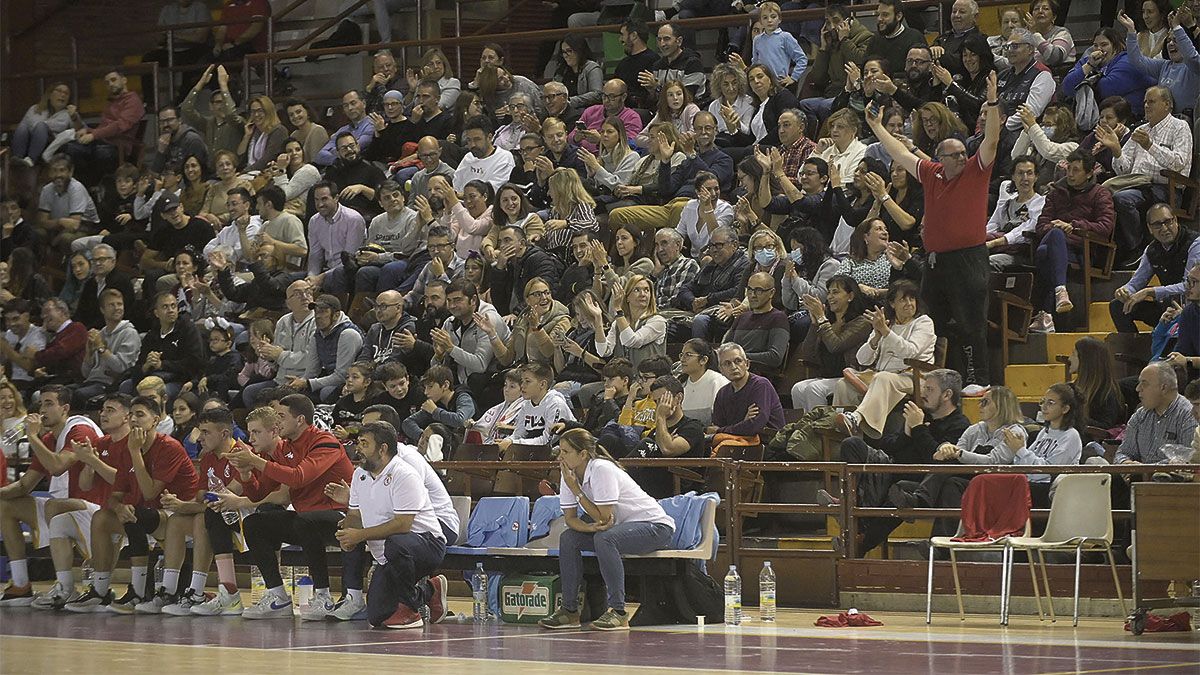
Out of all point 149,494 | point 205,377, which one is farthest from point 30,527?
point 205,377

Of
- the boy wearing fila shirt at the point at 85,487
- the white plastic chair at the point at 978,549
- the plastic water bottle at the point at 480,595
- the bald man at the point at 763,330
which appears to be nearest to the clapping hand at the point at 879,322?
the bald man at the point at 763,330

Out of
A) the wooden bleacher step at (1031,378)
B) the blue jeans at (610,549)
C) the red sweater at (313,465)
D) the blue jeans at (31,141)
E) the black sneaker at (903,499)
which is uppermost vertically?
the blue jeans at (31,141)

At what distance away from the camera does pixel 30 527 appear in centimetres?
1296

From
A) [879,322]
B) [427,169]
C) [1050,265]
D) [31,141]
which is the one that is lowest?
[879,322]

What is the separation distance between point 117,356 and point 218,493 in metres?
5.27

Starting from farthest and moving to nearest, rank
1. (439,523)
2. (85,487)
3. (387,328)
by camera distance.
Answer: (387,328) < (85,487) < (439,523)

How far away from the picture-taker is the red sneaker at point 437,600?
35.3ft

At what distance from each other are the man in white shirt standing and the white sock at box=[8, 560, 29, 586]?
5360mm

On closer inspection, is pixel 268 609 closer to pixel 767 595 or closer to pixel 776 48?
pixel 767 595

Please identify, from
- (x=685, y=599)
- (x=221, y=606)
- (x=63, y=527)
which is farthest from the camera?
(x=63, y=527)

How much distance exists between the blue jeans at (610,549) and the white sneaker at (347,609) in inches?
50.0

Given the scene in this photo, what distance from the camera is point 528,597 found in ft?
35.2

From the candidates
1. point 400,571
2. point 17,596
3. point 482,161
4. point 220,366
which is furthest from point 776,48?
point 17,596

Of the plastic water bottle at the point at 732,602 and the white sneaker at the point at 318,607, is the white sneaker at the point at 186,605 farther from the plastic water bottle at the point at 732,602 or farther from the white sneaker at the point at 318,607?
the plastic water bottle at the point at 732,602
